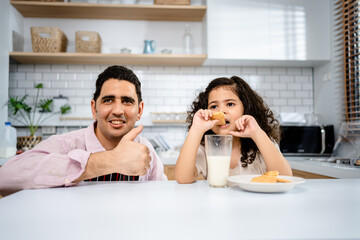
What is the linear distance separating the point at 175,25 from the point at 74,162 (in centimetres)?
284

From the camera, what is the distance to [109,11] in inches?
128

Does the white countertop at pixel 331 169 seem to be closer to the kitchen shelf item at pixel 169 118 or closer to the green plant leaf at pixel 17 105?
the kitchen shelf item at pixel 169 118

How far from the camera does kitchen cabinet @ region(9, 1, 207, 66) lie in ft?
10.2

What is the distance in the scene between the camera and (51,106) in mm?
3369

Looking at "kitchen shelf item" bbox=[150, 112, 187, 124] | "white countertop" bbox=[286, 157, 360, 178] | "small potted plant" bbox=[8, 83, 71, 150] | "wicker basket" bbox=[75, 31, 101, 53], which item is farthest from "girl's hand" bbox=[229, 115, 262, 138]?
"small potted plant" bbox=[8, 83, 71, 150]

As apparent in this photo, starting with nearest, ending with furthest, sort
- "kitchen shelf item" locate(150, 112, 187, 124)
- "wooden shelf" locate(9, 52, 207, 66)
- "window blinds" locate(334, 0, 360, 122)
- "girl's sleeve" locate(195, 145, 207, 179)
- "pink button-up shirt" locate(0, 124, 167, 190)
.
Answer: "pink button-up shirt" locate(0, 124, 167, 190), "girl's sleeve" locate(195, 145, 207, 179), "window blinds" locate(334, 0, 360, 122), "wooden shelf" locate(9, 52, 207, 66), "kitchen shelf item" locate(150, 112, 187, 124)

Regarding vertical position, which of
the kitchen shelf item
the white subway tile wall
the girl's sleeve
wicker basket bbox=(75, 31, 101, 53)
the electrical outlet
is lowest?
the girl's sleeve

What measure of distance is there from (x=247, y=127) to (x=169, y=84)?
7.34 ft

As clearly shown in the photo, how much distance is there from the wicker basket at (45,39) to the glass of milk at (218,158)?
2.62m

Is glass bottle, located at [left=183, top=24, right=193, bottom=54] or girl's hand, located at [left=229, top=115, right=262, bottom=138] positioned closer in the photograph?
girl's hand, located at [left=229, top=115, right=262, bottom=138]

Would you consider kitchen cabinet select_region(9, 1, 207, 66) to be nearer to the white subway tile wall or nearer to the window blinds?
the white subway tile wall

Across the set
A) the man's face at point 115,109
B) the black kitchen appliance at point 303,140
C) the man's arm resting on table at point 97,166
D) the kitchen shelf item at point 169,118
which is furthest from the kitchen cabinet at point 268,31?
the man's arm resting on table at point 97,166

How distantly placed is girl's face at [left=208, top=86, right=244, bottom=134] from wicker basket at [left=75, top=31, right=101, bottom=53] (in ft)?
6.16

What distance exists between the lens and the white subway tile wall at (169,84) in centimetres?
340
